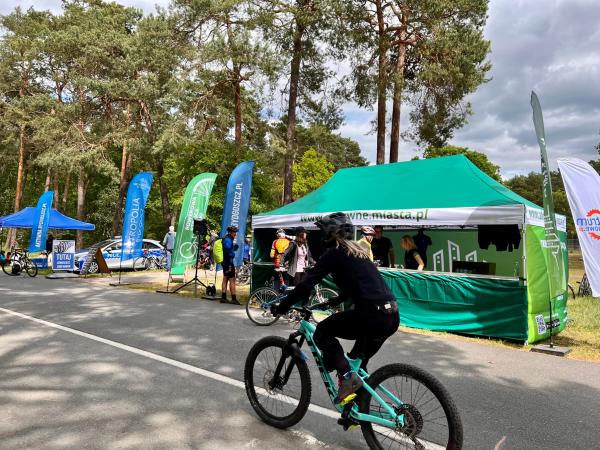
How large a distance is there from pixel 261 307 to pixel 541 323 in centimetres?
492

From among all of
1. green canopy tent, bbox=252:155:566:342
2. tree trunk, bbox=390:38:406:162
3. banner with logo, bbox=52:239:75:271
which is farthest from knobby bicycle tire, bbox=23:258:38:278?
tree trunk, bbox=390:38:406:162

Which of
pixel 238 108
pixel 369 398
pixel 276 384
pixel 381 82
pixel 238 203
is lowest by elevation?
pixel 276 384

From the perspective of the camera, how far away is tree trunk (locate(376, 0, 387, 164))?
64.2 feet

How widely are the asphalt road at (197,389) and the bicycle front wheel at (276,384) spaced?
0.12 m

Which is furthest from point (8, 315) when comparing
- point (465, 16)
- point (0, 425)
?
point (465, 16)

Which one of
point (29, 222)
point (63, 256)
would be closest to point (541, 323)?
point (63, 256)

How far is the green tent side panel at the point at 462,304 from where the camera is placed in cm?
790

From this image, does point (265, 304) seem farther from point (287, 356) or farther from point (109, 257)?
point (109, 257)

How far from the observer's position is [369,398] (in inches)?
129

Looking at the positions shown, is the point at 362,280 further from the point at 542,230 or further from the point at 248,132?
the point at 248,132

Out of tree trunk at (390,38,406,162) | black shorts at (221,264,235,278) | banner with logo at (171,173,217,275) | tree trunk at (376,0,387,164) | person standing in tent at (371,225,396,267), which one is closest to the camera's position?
person standing in tent at (371,225,396,267)

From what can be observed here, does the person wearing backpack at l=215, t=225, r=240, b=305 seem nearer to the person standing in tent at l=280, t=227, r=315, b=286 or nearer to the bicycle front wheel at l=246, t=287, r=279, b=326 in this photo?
the person standing in tent at l=280, t=227, r=315, b=286

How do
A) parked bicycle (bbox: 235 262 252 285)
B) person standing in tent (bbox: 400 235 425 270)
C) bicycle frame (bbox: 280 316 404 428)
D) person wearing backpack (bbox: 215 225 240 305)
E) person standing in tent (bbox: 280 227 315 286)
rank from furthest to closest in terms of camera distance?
1. parked bicycle (bbox: 235 262 252 285)
2. person wearing backpack (bbox: 215 225 240 305)
3. person standing in tent (bbox: 280 227 315 286)
4. person standing in tent (bbox: 400 235 425 270)
5. bicycle frame (bbox: 280 316 404 428)

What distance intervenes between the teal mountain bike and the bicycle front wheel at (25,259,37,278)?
18.7 m
